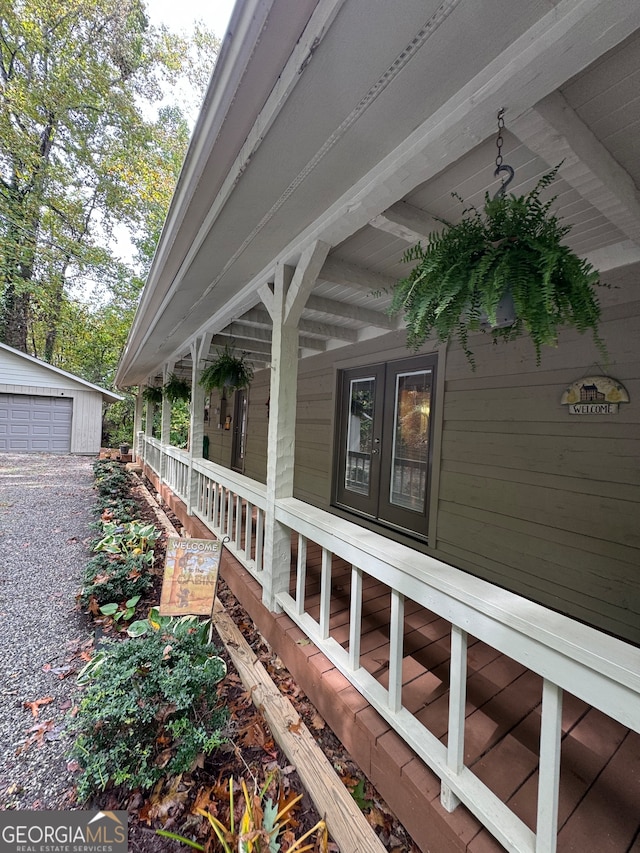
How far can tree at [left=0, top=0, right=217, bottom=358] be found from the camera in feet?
36.4

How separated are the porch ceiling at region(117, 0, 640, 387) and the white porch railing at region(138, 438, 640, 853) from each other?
1438 millimetres

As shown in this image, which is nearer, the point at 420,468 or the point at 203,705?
the point at 203,705

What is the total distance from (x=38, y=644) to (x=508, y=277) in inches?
127

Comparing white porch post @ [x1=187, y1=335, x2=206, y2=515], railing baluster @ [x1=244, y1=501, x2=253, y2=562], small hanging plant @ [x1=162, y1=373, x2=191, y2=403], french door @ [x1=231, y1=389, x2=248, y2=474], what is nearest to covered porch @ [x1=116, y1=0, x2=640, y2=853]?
railing baluster @ [x1=244, y1=501, x2=253, y2=562]

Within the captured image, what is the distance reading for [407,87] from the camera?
1.08m

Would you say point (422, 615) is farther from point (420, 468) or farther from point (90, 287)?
point (90, 287)

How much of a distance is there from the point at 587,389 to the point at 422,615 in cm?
169

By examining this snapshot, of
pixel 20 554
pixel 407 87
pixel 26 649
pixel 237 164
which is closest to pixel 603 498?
pixel 407 87

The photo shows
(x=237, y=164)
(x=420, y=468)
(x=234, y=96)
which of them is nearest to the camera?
(x=234, y=96)

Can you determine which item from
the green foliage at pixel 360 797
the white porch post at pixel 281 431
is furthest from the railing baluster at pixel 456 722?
the white porch post at pixel 281 431

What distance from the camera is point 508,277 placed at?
101 centimetres

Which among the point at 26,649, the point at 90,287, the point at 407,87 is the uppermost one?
the point at 90,287

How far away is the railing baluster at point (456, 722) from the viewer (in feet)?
3.71

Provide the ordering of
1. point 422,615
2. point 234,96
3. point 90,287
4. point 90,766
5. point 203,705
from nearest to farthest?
point 234,96 < point 90,766 < point 203,705 < point 422,615 < point 90,287
